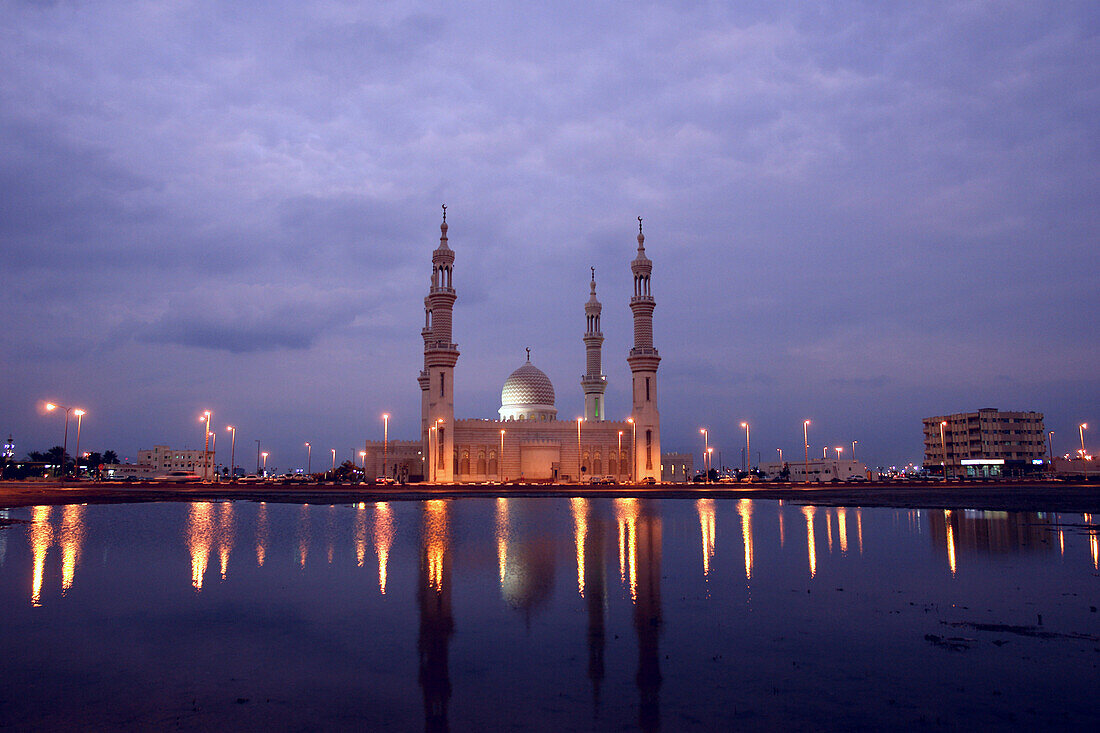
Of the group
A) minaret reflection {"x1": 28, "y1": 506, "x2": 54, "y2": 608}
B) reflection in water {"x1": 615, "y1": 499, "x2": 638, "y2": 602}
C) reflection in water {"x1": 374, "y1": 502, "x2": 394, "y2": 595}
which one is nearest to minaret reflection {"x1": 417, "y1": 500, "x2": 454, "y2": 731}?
reflection in water {"x1": 374, "y1": 502, "x2": 394, "y2": 595}

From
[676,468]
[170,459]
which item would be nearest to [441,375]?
[676,468]

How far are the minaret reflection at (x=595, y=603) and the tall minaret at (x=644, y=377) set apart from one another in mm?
56980

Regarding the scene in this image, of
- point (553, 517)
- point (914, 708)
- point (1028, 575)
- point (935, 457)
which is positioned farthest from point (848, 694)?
point (935, 457)

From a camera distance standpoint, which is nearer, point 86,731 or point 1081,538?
point 86,731

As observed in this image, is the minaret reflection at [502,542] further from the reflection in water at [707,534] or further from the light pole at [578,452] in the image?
the light pole at [578,452]

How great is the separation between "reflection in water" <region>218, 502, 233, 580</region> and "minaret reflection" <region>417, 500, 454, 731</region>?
441 cm

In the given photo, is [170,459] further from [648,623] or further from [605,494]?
[648,623]

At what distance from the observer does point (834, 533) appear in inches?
921

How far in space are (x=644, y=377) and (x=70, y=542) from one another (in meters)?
63.9

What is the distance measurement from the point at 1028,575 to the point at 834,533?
900 cm

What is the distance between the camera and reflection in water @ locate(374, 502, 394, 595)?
1478 cm

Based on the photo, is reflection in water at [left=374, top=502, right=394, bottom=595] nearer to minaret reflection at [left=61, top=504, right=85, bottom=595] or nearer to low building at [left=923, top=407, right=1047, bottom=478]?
minaret reflection at [left=61, top=504, right=85, bottom=595]

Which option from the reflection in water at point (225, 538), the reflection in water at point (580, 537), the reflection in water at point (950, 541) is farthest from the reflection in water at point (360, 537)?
the reflection in water at point (950, 541)

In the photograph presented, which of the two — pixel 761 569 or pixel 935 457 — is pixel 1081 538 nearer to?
pixel 761 569
